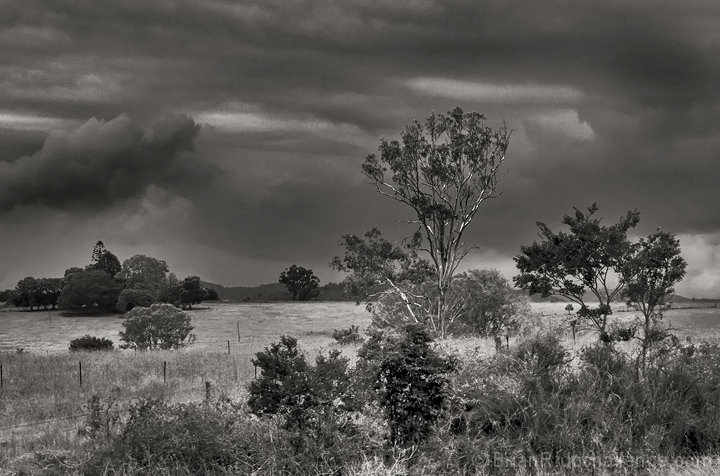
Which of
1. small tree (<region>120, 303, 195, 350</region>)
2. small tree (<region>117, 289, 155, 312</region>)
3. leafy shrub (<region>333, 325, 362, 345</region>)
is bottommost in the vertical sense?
leafy shrub (<region>333, 325, 362, 345</region>)

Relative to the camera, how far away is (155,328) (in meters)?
54.2

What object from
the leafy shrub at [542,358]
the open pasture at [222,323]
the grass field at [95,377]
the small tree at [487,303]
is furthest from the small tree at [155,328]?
the leafy shrub at [542,358]

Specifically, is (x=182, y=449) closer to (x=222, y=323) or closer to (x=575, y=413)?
(x=575, y=413)

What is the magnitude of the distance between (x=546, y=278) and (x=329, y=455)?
27.2 m

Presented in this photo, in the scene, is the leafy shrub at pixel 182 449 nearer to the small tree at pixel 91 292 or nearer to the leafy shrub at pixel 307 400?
the leafy shrub at pixel 307 400

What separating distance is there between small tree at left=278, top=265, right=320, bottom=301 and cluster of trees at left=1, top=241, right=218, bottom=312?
57.5ft

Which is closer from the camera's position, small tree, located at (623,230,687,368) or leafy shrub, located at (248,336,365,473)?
leafy shrub, located at (248,336,365,473)

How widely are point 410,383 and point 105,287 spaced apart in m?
85.0

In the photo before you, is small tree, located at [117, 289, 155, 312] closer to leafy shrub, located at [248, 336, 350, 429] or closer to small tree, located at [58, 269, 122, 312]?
small tree, located at [58, 269, 122, 312]

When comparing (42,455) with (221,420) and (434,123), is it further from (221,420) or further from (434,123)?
(434,123)

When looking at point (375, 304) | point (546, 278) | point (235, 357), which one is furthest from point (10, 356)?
point (546, 278)

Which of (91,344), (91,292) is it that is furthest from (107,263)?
(91,344)

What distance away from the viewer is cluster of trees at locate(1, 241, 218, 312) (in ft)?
287

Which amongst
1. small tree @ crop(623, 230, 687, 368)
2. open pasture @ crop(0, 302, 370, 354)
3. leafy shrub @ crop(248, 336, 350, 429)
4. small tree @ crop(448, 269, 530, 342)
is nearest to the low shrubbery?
leafy shrub @ crop(248, 336, 350, 429)
